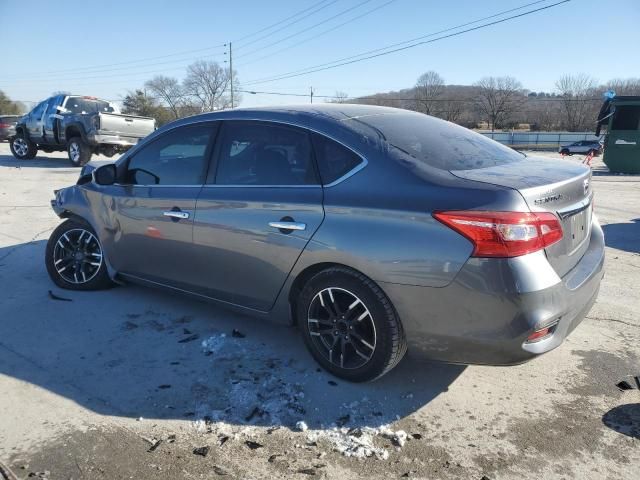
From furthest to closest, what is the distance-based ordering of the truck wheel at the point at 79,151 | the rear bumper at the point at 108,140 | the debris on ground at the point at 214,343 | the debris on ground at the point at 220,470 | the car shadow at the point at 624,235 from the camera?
the truck wheel at the point at 79,151
the rear bumper at the point at 108,140
the car shadow at the point at 624,235
the debris on ground at the point at 214,343
the debris on ground at the point at 220,470

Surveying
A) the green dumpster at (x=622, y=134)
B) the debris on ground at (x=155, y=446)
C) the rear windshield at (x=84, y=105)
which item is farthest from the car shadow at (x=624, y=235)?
the rear windshield at (x=84, y=105)

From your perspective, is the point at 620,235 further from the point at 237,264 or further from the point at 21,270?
the point at 21,270

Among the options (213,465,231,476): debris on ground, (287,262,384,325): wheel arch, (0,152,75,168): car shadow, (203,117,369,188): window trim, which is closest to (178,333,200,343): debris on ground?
(287,262,384,325): wheel arch

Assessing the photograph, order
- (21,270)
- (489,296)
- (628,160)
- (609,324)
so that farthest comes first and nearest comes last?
(628,160) → (21,270) → (609,324) → (489,296)

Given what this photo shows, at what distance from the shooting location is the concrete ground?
8.34 feet

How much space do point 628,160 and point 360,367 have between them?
1999 cm

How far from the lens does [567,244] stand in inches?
113

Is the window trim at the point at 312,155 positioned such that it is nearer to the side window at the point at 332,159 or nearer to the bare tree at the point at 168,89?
the side window at the point at 332,159

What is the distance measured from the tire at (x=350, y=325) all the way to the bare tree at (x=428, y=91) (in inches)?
2500

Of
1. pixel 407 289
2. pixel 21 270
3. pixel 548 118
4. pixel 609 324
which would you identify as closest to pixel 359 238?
pixel 407 289

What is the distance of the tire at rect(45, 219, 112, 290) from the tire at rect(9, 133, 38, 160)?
1522 centimetres

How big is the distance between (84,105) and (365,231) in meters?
16.5

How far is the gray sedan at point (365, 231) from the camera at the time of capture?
263 cm

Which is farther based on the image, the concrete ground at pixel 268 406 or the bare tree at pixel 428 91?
the bare tree at pixel 428 91
